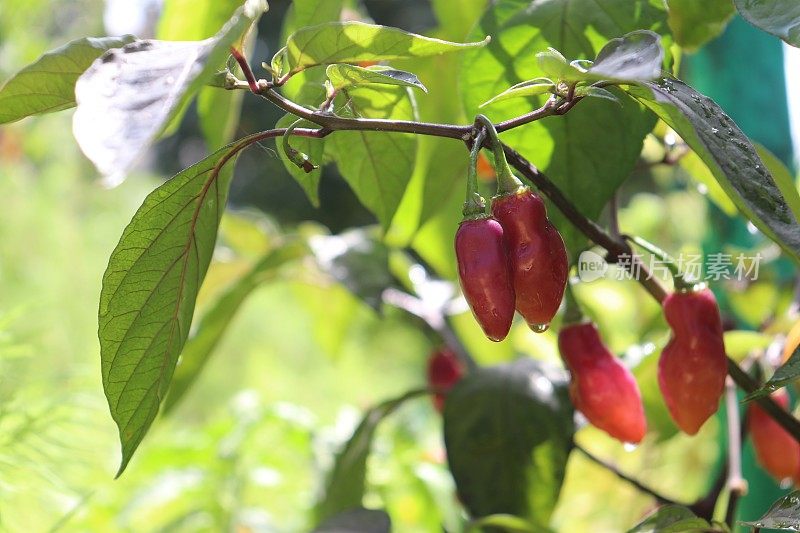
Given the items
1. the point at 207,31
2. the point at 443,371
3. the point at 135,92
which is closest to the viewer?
the point at 135,92

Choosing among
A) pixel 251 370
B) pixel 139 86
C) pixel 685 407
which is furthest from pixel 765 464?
pixel 251 370

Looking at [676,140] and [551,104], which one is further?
[676,140]

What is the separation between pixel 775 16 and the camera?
0.25 m

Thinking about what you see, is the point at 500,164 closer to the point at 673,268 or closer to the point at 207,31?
the point at 673,268

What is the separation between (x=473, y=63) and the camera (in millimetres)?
310

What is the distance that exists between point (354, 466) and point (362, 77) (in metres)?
0.27

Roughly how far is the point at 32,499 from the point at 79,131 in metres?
0.37

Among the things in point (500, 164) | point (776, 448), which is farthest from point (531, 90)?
point (776, 448)

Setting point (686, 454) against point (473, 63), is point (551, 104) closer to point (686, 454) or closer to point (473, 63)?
point (473, 63)

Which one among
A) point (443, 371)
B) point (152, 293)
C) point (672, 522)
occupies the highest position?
point (152, 293)

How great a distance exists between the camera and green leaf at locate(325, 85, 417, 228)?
32cm

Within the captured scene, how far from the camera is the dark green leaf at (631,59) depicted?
0.63 ft

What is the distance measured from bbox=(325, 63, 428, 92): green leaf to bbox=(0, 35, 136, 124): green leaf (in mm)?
64

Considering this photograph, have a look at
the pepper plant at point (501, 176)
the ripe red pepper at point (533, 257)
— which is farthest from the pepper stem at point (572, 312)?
the ripe red pepper at point (533, 257)
